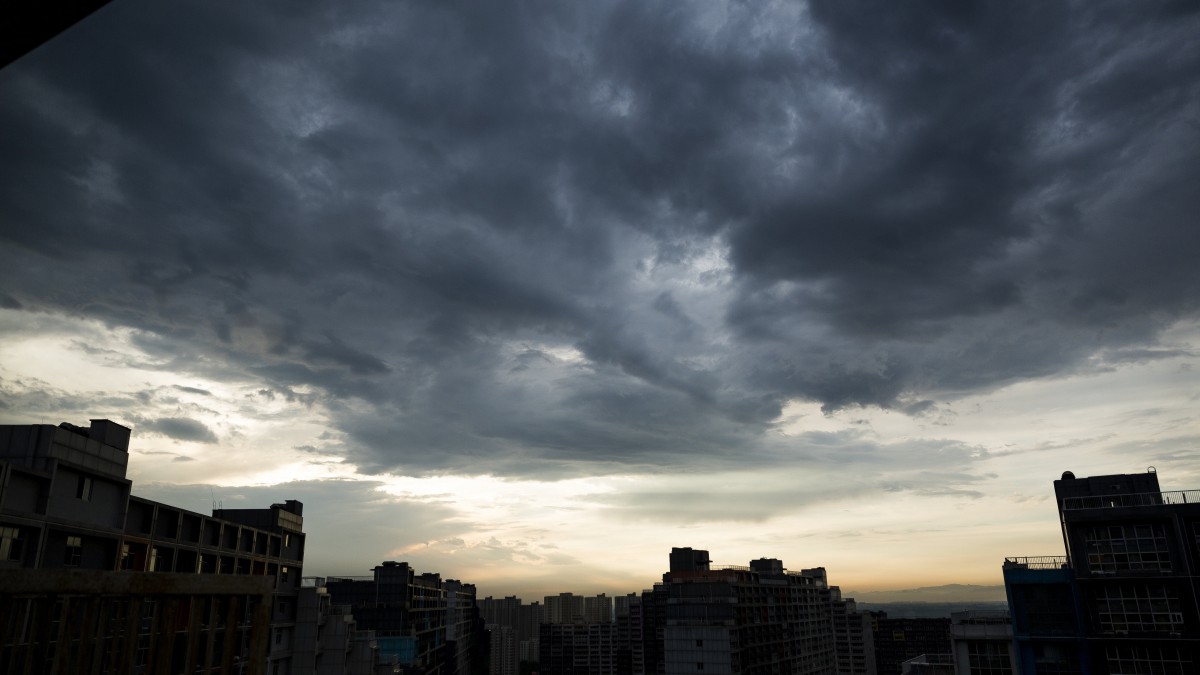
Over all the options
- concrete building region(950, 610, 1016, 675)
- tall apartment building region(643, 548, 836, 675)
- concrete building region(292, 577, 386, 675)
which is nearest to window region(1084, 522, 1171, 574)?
concrete building region(950, 610, 1016, 675)

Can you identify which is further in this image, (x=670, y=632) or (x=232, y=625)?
(x=670, y=632)

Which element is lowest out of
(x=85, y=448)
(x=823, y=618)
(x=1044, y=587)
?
(x=823, y=618)

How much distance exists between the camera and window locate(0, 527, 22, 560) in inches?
1408

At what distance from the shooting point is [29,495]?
125ft

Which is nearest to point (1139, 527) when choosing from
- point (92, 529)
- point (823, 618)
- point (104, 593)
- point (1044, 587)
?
point (1044, 587)

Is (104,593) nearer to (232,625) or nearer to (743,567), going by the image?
(232,625)

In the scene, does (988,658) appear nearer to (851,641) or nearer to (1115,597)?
(1115,597)

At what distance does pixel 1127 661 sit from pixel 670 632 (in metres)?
57.2

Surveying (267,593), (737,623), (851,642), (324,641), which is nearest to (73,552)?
(324,641)

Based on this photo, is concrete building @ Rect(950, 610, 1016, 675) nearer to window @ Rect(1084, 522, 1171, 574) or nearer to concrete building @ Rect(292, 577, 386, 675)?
window @ Rect(1084, 522, 1171, 574)

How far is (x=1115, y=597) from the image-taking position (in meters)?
51.5

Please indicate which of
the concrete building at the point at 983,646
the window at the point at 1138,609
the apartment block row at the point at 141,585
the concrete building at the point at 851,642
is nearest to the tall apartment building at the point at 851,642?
the concrete building at the point at 851,642

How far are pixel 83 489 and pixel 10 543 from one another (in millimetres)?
6611

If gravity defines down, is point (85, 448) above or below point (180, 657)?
above
